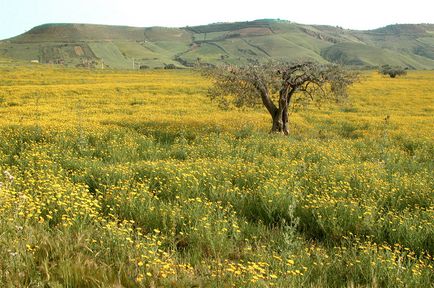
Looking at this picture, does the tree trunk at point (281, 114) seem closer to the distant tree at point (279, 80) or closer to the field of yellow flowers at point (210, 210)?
the distant tree at point (279, 80)

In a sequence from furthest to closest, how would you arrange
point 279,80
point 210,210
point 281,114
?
point 281,114
point 279,80
point 210,210

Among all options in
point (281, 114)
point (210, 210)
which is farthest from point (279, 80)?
point (210, 210)

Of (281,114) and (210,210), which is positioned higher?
(281,114)

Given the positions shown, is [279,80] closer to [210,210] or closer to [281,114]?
[281,114]

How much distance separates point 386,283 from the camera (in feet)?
17.2

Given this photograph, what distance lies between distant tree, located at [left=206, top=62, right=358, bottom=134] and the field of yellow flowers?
5.89ft

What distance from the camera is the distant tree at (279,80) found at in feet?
64.3

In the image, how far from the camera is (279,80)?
63.5 ft

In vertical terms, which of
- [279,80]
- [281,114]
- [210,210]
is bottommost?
[210,210]

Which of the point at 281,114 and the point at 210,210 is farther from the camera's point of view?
the point at 281,114

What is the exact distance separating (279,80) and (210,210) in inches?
512

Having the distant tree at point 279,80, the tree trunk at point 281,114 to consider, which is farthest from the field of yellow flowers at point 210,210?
the distant tree at point 279,80

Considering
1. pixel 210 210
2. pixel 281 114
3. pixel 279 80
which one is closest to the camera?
pixel 210 210

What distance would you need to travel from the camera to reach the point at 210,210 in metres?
7.57
